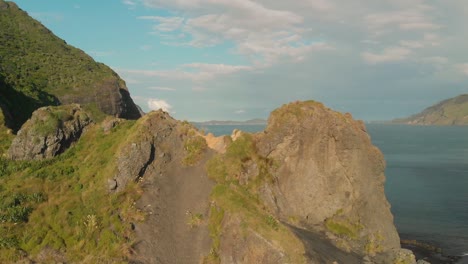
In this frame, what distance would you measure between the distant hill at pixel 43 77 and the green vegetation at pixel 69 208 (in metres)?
13.9

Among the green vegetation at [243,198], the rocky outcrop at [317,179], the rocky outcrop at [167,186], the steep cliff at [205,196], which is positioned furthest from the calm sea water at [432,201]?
the rocky outcrop at [317,179]

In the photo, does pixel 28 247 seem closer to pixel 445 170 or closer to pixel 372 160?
pixel 372 160

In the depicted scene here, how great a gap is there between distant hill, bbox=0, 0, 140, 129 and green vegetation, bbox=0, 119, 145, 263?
13949mm

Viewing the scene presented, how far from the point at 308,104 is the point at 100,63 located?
212 ft

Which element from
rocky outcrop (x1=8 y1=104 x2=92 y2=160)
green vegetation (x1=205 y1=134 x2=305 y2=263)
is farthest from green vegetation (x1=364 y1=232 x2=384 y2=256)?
rocky outcrop (x1=8 y1=104 x2=92 y2=160)

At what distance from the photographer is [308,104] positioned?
3541 centimetres

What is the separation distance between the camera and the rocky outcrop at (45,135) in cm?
3200

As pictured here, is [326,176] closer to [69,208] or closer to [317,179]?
[317,179]

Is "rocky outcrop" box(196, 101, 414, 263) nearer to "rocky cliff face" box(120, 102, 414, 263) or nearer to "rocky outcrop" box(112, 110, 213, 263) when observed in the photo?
"rocky cliff face" box(120, 102, 414, 263)

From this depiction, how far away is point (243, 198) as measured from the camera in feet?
96.4

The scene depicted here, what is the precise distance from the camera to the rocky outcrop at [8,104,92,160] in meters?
32.0

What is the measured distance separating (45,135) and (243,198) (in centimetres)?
1801

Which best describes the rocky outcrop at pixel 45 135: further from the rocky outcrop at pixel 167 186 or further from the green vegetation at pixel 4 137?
the rocky outcrop at pixel 167 186

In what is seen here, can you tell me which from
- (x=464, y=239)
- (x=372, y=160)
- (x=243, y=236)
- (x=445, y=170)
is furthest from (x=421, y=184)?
(x=243, y=236)
